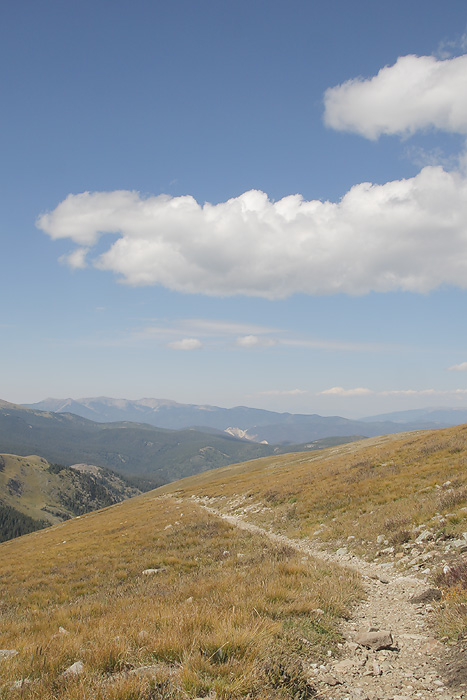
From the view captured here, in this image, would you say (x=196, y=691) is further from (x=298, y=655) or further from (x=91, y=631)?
(x=91, y=631)

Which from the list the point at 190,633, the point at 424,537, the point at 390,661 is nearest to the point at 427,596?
the point at 390,661

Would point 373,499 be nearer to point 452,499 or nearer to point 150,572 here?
point 452,499

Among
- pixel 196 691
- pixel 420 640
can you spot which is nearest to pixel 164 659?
pixel 196 691

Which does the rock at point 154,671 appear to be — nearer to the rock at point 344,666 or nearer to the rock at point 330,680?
the rock at point 330,680

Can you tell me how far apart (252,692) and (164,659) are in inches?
68.2

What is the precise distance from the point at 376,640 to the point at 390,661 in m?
0.47

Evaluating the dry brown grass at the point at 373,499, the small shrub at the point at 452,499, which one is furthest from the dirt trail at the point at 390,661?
the small shrub at the point at 452,499

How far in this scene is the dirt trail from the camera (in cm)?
506

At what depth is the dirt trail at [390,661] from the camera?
5062mm

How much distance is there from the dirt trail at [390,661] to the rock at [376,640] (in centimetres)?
8

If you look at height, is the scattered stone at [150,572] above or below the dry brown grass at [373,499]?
below

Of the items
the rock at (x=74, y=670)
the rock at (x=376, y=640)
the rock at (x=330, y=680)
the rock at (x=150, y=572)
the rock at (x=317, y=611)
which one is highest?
the rock at (x=74, y=670)

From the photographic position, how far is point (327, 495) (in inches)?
923

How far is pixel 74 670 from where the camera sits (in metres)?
5.32
